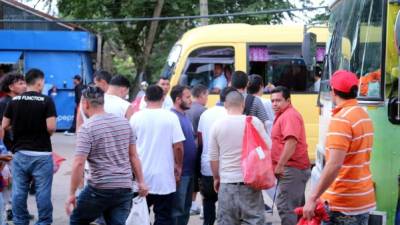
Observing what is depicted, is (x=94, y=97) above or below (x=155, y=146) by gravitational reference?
above

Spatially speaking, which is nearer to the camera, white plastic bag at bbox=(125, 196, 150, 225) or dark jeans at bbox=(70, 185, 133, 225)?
dark jeans at bbox=(70, 185, 133, 225)

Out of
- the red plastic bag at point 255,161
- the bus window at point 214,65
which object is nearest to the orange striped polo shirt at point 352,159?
the red plastic bag at point 255,161

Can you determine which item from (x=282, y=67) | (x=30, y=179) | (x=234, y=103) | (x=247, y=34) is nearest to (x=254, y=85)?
(x=234, y=103)

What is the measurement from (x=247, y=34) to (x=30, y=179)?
627 cm

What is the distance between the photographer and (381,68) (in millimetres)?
5402

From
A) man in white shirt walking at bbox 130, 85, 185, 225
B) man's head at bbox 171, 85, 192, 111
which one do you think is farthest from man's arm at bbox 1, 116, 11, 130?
man's head at bbox 171, 85, 192, 111

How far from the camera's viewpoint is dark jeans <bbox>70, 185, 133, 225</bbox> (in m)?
5.95

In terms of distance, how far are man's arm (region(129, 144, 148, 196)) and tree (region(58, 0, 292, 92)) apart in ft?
51.6

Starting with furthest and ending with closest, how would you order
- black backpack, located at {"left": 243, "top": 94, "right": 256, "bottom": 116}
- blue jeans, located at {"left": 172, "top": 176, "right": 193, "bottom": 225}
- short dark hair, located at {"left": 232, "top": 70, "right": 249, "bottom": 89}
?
1. short dark hair, located at {"left": 232, "top": 70, "right": 249, "bottom": 89}
2. black backpack, located at {"left": 243, "top": 94, "right": 256, "bottom": 116}
3. blue jeans, located at {"left": 172, "top": 176, "right": 193, "bottom": 225}

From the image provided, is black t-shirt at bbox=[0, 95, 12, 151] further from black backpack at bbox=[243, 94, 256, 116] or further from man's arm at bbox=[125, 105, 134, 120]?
black backpack at bbox=[243, 94, 256, 116]

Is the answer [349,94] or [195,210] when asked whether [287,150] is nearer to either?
[349,94]

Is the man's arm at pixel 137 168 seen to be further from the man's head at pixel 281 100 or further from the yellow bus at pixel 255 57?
the yellow bus at pixel 255 57

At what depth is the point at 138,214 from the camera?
6.70m

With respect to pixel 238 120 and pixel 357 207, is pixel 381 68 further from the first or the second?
pixel 238 120
